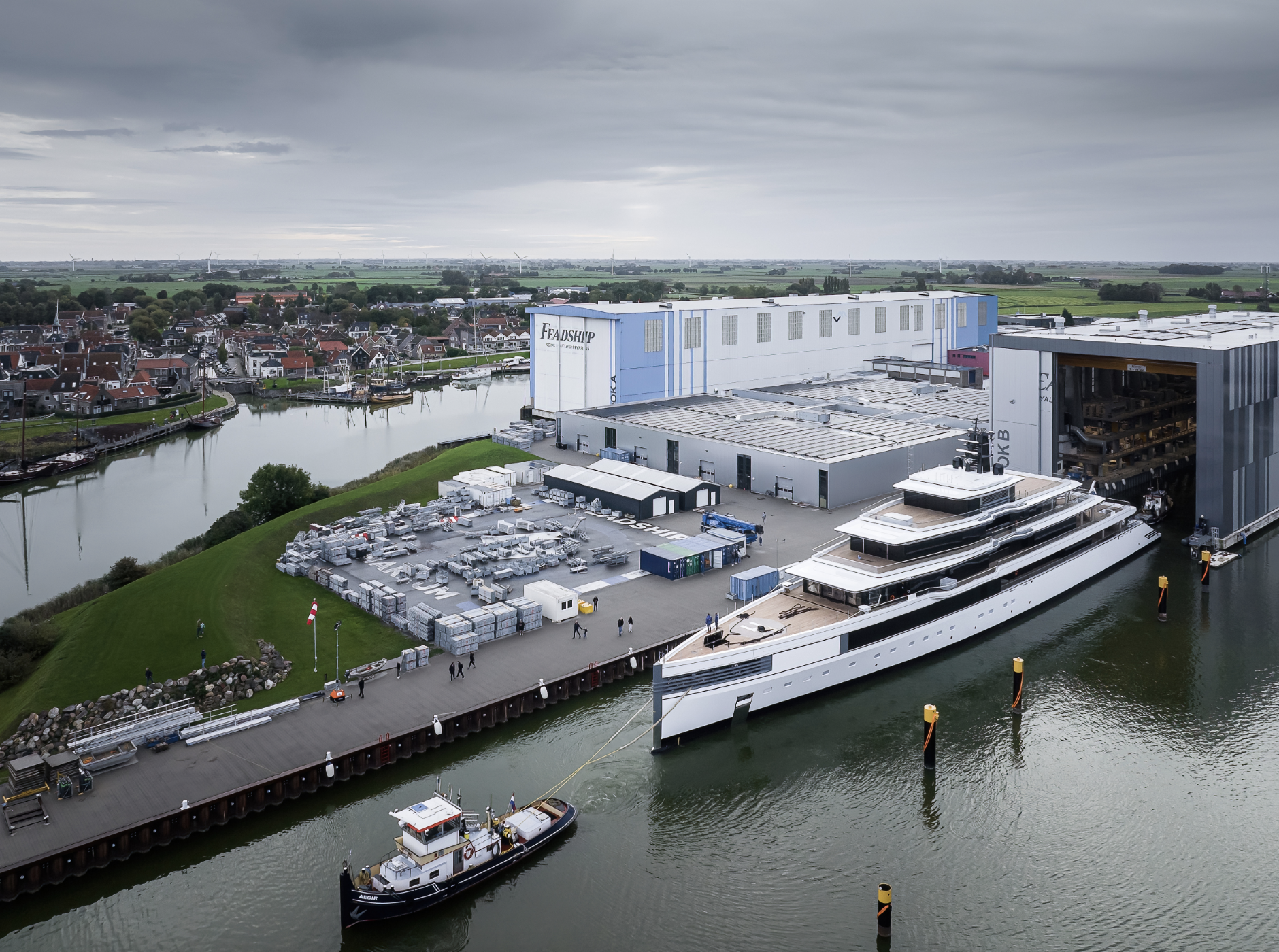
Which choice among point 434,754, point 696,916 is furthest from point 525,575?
point 696,916

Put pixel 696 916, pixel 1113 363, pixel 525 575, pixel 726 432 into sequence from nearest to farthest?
pixel 696 916 → pixel 525 575 → pixel 1113 363 → pixel 726 432

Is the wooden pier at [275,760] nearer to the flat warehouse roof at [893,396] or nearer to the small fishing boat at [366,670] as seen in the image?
the small fishing boat at [366,670]

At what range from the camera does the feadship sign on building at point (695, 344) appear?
61281mm

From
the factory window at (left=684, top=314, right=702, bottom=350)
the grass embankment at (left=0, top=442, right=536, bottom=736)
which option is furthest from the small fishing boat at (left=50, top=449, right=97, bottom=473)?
the factory window at (left=684, top=314, right=702, bottom=350)

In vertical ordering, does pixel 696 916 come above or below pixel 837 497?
below

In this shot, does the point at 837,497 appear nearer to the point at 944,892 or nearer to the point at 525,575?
the point at 525,575

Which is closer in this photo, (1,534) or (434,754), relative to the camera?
(434,754)

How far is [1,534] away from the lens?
166 ft

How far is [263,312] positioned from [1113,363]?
143 metres

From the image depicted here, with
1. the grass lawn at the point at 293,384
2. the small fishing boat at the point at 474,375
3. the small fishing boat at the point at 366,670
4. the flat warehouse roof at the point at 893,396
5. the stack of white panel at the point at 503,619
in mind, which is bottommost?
the small fishing boat at the point at 366,670

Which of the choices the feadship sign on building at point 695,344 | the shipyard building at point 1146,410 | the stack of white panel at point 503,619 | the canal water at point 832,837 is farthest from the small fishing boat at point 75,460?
the shipyard building at point 1146,410

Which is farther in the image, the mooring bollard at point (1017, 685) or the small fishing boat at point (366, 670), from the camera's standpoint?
the small fishing boat at point (366, 670)

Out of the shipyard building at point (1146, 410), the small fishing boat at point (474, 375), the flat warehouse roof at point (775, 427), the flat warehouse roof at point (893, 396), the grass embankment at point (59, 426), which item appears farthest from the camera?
the small fishing boat at point (474, 375)

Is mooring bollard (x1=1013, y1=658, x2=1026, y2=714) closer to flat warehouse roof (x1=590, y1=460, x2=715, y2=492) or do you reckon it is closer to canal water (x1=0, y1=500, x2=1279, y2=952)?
canal water (x1=0, y1=500, x2=1279, y2=952)
